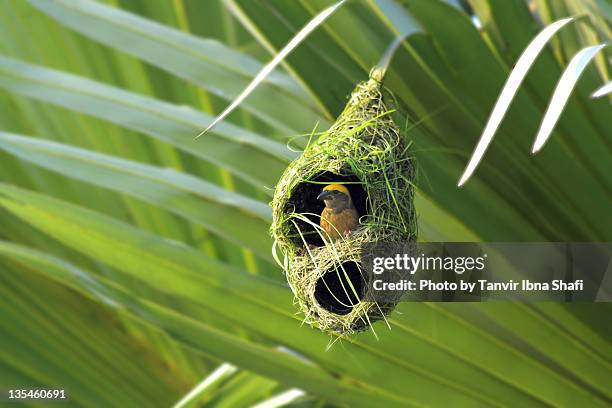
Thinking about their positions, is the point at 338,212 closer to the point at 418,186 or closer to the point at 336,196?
the point at 336,196

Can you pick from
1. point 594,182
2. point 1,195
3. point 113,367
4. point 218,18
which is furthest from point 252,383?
point 218,18

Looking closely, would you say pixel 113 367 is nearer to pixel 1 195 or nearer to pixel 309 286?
pixel 1 195

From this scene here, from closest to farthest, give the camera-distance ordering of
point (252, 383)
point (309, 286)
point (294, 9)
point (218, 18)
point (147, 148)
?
1. point (309, 286)
2. point (294, 9)
3. point (252, 383)
4. point (147, 148)
5. point (218, 18)

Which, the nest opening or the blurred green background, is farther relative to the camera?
the blurred green background

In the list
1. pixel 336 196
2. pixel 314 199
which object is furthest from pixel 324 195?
pixel 314 199

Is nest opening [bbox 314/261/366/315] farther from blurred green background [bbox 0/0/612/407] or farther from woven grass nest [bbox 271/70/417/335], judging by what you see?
blurred green background [bbox 0/0/612/407]

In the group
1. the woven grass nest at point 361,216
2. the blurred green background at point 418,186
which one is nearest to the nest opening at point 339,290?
the woven grass nest at point 361,216

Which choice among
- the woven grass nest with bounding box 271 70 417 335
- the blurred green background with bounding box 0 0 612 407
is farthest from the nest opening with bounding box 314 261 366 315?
the blurred green background with bounding box 0 0 612 407

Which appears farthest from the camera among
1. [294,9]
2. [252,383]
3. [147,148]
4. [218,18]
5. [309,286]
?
[218,18]
